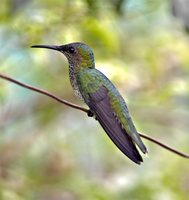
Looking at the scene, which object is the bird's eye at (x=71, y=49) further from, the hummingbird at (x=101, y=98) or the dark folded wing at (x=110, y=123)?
the dark folded wing at (x=110, y=123)

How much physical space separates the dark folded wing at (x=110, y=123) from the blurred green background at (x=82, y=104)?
0.94 meters

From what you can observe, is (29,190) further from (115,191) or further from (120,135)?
(120,135)

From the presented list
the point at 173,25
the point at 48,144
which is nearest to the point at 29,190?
the point at 48,144

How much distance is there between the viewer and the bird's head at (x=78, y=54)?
2.15m

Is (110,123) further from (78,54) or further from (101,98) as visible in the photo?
(78,54)

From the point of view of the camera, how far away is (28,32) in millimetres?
3258

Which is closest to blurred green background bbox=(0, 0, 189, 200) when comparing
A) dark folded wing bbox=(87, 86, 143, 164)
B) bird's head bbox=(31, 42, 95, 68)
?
bird's head bbox=(31, 42, 95, 68)

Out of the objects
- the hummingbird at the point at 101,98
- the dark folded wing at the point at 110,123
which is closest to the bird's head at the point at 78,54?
the hummingbird at the point at 101,98

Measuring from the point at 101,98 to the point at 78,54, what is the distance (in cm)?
22

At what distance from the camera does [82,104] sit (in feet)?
12.0

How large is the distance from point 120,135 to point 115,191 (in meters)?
1.68

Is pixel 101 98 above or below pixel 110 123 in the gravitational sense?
above

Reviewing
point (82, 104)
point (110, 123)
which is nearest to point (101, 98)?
point (110, 123)

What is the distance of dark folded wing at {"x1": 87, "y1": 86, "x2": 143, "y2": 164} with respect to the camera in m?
1.66
